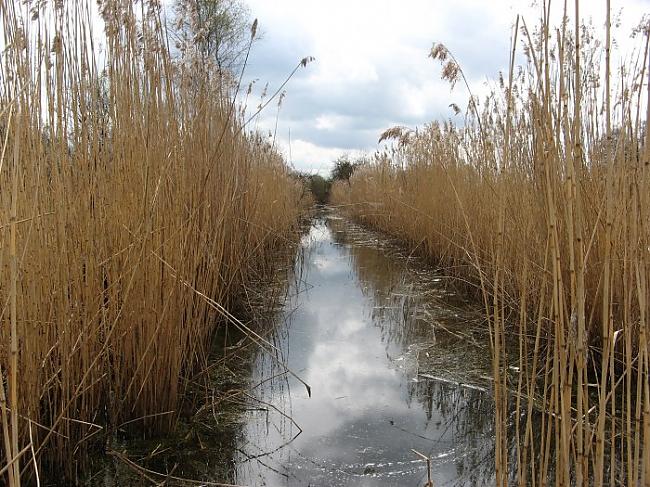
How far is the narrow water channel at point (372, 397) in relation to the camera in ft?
4.27

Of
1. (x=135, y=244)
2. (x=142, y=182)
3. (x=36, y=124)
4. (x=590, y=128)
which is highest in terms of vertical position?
(x=590, y=128)

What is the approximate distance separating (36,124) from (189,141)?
0.55 metres

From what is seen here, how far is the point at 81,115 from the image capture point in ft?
4.09

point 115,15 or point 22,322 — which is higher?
point 115,15

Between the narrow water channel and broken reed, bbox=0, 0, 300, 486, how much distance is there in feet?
1.12

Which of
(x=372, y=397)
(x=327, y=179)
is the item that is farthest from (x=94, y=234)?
(x=327, y=179)

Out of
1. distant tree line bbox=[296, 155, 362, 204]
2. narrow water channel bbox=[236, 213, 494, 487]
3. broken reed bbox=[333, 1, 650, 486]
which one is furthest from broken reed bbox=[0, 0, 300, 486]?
distant tree line bbox=[296, 155, 362, 204]

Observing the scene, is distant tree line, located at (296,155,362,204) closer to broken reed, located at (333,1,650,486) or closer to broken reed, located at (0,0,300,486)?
broken reed, located at (333,1,650,486)

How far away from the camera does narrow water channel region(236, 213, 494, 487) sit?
1.30 meters

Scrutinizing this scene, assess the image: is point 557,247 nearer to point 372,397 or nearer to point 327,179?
point 372,397

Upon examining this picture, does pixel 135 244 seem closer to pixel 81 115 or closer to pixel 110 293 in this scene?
pixel 110 293

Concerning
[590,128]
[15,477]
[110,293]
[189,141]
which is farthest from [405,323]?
[15,477]

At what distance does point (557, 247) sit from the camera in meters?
0.83

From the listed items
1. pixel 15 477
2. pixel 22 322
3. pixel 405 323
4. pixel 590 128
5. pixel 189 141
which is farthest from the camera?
pixel 405 323
